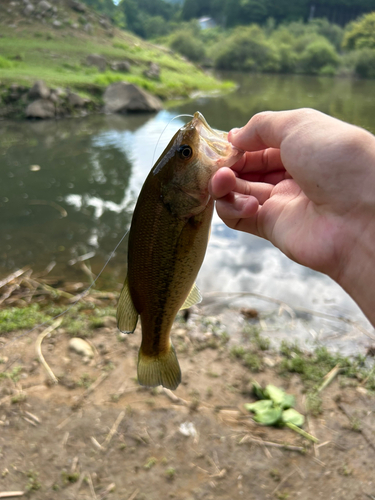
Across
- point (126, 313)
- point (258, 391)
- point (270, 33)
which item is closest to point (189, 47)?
point (270, 33)

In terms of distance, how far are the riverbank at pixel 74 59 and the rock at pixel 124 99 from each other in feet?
1.70

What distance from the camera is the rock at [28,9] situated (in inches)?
1111

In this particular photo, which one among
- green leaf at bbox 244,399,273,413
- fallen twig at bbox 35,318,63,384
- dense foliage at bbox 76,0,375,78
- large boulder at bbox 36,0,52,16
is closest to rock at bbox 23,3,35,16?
large boulder at bbox 36,0,52,16

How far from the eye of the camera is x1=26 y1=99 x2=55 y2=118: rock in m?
16.0

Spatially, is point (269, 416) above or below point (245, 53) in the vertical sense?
above

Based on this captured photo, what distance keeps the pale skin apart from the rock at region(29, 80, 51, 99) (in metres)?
16.4

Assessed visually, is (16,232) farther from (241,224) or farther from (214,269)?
(241,224)

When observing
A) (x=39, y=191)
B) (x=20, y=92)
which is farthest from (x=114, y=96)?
(x=39, y=191)

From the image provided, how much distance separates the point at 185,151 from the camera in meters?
1.77

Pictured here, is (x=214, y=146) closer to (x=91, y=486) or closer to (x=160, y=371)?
(x=160, y=371)

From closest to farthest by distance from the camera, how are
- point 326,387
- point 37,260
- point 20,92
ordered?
point 326,387, point 37,260, point 20,92

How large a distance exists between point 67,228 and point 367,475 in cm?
635

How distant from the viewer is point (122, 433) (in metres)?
3.48

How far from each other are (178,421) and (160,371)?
1.80 m
